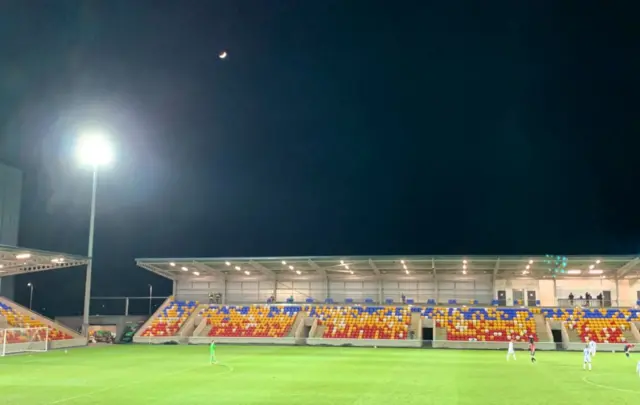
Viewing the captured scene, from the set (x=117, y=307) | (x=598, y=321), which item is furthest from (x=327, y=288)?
(x=117, y=307)

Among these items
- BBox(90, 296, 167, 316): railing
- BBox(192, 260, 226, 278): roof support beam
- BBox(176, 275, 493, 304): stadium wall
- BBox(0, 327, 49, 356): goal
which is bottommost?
BBox(0, 327, 49, 356): goal

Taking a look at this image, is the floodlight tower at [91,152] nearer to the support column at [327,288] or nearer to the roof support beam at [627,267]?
the support column at [327,288]

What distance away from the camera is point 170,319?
6606cm

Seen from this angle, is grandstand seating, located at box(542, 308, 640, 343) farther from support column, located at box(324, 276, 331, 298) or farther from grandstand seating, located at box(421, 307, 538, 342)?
support column, located at box(324, 276, 331, 298)

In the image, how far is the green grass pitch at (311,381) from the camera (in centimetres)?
2159

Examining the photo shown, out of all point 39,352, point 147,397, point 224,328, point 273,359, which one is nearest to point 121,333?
point 224,328

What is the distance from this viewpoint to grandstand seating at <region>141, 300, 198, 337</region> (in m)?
63.2

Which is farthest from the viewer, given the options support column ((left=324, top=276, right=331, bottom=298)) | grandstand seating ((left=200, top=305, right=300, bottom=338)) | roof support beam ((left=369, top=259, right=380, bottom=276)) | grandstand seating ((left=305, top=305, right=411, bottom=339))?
support column ((left=324, top=276, right=331, bottom=298))

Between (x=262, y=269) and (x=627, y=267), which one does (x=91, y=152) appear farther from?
(x=627, y=267)

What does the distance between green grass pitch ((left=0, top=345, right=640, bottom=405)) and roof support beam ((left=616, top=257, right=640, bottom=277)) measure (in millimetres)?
20990

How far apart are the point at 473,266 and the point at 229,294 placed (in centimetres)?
3075

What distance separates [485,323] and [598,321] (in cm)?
1145

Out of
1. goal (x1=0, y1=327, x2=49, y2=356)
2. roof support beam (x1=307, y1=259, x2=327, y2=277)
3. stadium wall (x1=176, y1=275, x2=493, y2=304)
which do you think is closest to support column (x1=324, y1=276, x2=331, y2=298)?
stadium wall (x1=176, y1=275, x2=493, y2=304)

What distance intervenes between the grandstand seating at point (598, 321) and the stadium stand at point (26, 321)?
50.0 metres
